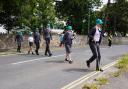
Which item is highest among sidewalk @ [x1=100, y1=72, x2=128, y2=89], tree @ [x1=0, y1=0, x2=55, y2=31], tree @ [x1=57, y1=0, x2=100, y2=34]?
tree @ [x1=57, y1=0, x2=100, y2=34]

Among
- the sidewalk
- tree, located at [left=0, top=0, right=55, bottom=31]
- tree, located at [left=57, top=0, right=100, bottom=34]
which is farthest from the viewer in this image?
tree, located at [left=57, top=0, right=100, bottom=34]

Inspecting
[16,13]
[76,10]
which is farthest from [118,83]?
[76,10]

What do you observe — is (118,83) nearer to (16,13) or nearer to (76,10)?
(16,13)

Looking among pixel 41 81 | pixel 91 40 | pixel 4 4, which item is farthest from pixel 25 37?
pixel 41 81

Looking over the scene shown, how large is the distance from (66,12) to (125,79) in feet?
188

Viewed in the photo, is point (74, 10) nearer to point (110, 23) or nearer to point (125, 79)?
point (110, 23)

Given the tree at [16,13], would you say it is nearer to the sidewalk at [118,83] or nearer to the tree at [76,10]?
the sidewalk at [118,83]

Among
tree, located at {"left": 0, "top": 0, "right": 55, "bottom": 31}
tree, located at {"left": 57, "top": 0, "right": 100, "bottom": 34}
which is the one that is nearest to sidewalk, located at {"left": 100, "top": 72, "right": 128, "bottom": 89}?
tree, located at {"left": 0, "top": 0, "right": 55, "bottom": 31}

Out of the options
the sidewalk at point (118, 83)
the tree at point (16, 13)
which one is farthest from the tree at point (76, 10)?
the sidewalk at point (118, 83)

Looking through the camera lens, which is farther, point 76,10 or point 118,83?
point 76,10

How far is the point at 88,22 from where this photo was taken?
219ft

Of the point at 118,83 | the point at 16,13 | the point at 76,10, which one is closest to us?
the point at 118,83

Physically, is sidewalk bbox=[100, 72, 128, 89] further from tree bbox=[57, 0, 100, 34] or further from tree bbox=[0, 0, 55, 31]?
tree bbox=[57, 0, 100, 34]

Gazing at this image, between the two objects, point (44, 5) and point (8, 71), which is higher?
point (44, 5)
